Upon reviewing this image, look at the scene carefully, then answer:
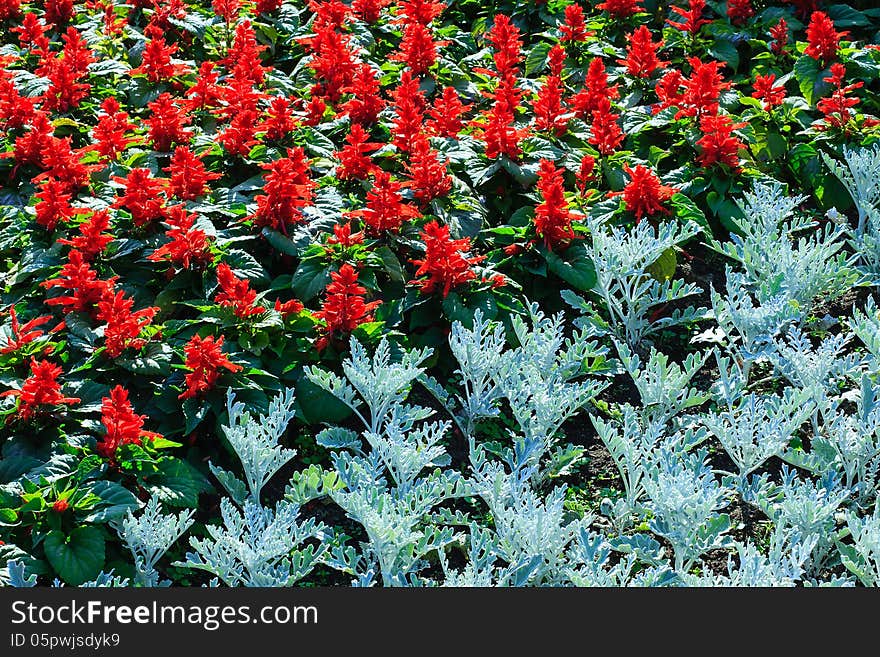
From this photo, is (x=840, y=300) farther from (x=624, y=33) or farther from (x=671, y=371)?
(x=624, y=33)

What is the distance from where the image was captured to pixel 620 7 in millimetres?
7270

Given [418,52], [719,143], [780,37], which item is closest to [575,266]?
Answer: [719,143]

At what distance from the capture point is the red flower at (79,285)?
14.7 ft

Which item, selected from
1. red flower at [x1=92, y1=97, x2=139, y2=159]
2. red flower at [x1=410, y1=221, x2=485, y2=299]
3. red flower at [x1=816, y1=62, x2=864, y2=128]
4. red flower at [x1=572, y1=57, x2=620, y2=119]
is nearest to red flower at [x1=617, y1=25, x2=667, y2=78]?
red flower at [x1=572, y1=57, x2=620, y2=119]

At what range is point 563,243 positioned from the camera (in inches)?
203

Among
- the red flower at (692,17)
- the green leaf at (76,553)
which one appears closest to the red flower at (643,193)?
the red flower at (692,17)

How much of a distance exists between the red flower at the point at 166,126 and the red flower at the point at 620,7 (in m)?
3.05

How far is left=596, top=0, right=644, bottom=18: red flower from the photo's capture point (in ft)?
23.8

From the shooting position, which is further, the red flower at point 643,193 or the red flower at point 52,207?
the red flower at point 643,193

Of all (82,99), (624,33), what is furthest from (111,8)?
(624,33)

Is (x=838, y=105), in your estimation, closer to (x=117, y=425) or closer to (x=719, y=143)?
(x=719, y=143)

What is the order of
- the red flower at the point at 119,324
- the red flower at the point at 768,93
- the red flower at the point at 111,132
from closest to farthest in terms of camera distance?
the red flower at the point at 119,324
the red flower at the point at 111,132
the red flower at the point at 768,93

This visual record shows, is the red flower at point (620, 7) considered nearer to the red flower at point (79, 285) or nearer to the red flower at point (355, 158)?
the red flower at point (355, 158)

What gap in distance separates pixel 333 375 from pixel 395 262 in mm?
916
